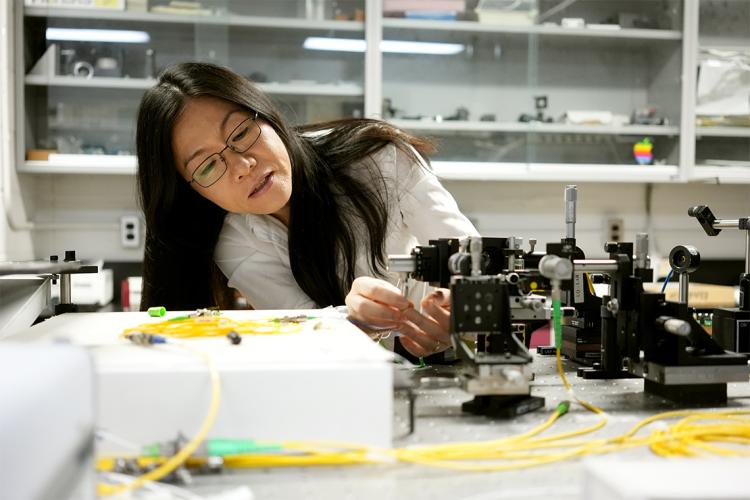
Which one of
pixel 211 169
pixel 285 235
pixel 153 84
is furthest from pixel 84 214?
pixel 211 169

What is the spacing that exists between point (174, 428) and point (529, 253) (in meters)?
0.59

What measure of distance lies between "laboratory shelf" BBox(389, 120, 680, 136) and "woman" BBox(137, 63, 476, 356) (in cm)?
100

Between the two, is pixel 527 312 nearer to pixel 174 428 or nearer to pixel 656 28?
pixel 174 428

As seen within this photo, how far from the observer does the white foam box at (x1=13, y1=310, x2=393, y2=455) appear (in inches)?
25.2

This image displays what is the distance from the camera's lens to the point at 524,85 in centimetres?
265

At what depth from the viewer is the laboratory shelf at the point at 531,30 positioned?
2.48m

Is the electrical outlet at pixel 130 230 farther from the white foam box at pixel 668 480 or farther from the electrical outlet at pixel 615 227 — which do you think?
the white foam box at pixel 668 480

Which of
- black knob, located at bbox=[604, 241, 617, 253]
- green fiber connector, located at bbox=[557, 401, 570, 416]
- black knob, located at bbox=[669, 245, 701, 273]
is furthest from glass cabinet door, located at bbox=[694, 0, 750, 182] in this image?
green fiber connector, located at bbox=[557, 401, 570, 416]

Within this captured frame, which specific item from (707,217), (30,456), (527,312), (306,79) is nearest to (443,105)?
(306,79)

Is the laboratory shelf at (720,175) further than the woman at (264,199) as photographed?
Yes

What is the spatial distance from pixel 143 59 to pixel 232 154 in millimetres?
1442

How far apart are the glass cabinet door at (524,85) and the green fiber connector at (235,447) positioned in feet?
6.44

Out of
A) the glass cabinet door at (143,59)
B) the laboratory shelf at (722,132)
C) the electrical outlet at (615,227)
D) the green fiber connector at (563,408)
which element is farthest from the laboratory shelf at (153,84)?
the green fiber connector at (563,408)

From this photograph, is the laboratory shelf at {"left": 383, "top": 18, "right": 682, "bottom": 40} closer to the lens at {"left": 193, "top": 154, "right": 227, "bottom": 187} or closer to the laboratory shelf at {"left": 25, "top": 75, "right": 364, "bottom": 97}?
the laboratory shelf at {"left": 25, "top": 75, "right": 364, "bottom": 97}
